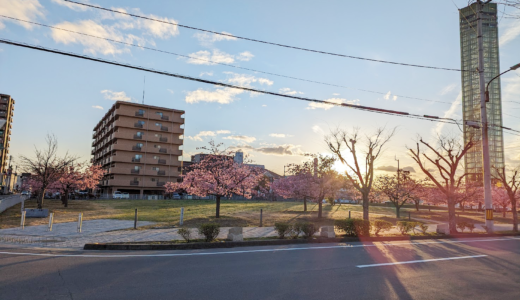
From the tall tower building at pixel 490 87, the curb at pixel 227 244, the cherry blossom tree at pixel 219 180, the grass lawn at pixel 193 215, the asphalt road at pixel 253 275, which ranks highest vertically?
the tall tower building at pixel 490 87

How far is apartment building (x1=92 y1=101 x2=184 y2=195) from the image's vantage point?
69500 mm

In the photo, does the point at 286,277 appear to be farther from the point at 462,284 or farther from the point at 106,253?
the point at 106,253

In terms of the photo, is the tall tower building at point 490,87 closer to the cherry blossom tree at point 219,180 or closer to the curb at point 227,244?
the cherry blossom tree at point 219,180

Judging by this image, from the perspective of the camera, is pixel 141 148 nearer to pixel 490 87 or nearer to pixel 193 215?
pixel 193 215

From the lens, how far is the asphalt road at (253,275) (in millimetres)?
5707

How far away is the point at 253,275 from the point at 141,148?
69771 mm

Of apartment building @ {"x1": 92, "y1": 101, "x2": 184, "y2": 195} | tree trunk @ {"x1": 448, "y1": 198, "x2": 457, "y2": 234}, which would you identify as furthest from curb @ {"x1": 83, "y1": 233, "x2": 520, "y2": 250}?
apartment building @ {"x1": 92, "y1": 101, "x2": 184, "y2": 195}

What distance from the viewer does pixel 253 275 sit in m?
7.02

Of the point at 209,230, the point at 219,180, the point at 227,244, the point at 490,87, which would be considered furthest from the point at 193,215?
the point at 490,87

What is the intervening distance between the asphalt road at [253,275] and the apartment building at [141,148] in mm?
63828

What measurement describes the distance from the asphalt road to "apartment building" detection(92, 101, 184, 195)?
2513 inches

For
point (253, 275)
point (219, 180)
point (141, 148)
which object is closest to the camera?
point (253, 275)

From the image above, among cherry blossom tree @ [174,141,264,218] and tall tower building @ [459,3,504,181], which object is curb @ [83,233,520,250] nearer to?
cherry blossom tree @ [174,141,264,218]

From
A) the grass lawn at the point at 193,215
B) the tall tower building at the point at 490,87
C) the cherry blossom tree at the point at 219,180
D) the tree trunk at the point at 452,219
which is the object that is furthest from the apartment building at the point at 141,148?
the tall tower building at the point at 490,87
